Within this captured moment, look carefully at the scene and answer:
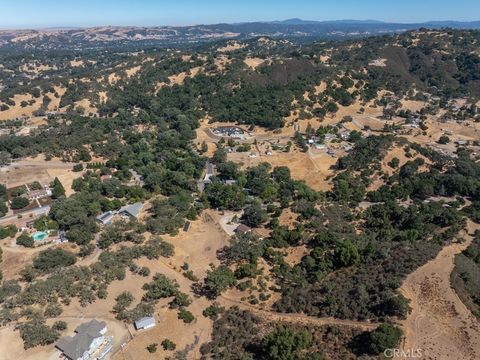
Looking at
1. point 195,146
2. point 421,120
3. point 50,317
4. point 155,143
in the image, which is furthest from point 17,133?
point 421,120

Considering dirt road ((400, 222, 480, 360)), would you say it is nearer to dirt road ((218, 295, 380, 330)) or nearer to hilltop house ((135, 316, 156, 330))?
dirt road ((218, 295, 380, 330))

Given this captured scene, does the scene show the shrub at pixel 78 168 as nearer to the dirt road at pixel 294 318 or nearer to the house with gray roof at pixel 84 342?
the house with gray roof at pixel 84 342

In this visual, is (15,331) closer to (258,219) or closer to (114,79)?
(258,219)

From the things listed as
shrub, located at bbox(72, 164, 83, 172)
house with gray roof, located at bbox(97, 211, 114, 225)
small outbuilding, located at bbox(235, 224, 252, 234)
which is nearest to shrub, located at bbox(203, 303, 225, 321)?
small outbuilding, located at bbox(235, 224, 252, 234)

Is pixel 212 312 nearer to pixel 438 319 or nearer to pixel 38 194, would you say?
pixel 438 319

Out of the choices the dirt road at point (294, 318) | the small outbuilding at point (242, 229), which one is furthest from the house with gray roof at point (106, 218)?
the dirt road at point (294, 318)
